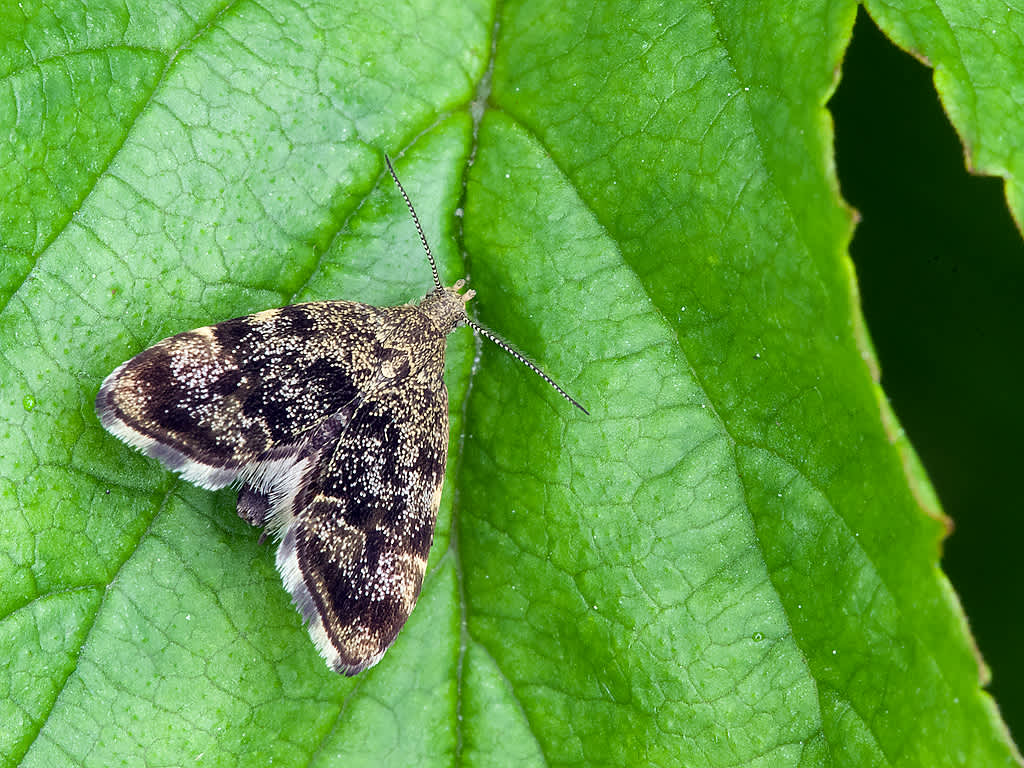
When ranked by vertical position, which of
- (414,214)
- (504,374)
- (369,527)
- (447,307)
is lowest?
(369,527)

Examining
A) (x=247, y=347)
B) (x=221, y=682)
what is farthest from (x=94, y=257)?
(x=221, y=682)

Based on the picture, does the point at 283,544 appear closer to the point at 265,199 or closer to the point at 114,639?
the point at 114,639

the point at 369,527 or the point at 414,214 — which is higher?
the point at 414,214

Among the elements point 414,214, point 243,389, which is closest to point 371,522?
point 243,389

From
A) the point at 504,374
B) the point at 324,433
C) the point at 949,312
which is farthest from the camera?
the point at 949,312

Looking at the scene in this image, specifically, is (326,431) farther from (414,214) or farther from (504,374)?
(414,214)

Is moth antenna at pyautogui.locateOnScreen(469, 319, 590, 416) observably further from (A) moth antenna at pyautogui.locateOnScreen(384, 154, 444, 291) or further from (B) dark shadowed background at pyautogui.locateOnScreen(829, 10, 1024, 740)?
(B) dark shadowed background at pyautogui.locateOnScreen(829, 10, 1024, 740)

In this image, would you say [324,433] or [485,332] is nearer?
[485,332]

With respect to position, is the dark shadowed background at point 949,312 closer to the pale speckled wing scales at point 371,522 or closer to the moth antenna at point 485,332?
the moth antenna at point 485,332
